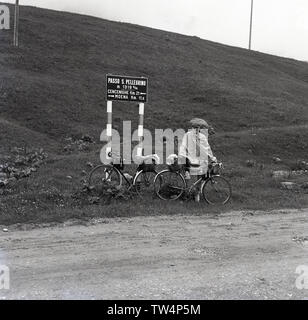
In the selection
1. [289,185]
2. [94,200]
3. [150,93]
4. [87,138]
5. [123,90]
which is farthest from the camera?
[150,93]

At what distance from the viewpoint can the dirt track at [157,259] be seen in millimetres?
6391

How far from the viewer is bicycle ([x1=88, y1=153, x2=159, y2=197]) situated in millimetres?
12648

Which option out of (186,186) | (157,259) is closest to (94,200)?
(186,186)

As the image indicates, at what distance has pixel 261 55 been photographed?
174 ft

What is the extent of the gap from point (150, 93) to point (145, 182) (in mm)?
18340

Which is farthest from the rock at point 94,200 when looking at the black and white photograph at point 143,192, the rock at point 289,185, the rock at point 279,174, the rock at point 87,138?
the rock at point 87,138

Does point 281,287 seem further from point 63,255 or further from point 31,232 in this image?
point 31,232

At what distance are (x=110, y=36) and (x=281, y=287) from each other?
37.6 metres

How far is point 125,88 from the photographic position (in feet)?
45.0

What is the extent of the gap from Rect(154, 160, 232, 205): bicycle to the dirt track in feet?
6.15

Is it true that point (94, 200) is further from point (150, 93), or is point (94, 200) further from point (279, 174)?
point (150, 93)

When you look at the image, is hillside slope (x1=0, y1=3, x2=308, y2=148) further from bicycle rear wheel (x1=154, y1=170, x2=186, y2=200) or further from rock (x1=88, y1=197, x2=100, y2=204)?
rock (x1=88, y1=197, x2=100, y2=204)

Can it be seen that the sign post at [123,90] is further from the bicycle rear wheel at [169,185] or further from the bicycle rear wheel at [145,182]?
the bicycle rear wheel at [169,185]

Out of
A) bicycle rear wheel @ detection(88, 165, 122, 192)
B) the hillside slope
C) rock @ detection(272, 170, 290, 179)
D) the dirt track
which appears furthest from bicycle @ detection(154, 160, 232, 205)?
the hillside slope
